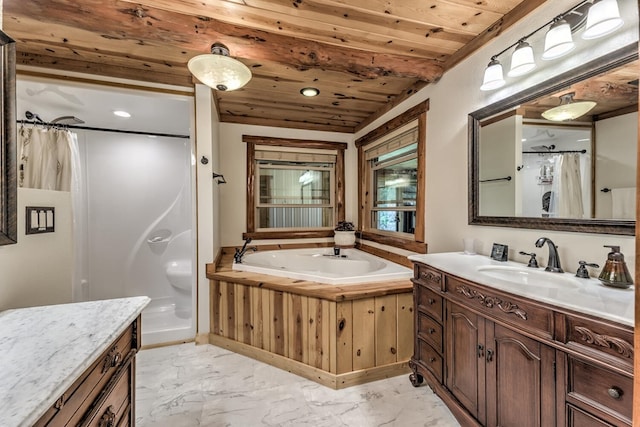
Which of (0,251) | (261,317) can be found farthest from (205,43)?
(261,317)

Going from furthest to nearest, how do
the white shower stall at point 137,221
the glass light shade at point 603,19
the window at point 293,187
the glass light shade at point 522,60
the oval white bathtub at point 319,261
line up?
1. the window at point 293,187
2. the white shower stall at point 137,221
3. the oval white bathtub at point 319,261
4. the glass light shade at point 522,60
5. the glass light shade at point 603,19

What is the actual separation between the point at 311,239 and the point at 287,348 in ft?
5.95

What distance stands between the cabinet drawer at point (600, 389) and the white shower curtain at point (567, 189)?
78 centimetres

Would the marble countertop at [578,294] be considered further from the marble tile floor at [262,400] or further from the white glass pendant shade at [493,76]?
the white glass pendant shade at [493,76]

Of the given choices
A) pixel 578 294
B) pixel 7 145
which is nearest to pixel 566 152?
pixel 578 294

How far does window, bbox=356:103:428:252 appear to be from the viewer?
2539mm

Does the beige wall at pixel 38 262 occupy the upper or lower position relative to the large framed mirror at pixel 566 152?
lower

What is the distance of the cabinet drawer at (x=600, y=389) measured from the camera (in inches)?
31.1

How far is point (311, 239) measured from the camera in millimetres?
3795

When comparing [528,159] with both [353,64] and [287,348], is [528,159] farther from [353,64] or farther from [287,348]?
[287,348]

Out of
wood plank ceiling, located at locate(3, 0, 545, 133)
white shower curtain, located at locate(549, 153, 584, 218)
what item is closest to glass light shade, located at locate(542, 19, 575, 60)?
wood plank ceiling, located at locate(3, 0, 545, 133)

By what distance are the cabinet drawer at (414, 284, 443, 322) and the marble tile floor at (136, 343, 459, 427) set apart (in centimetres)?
63

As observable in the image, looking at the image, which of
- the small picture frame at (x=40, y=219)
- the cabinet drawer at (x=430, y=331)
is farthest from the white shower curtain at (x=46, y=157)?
the cabinet drawer at (x=430, y=331)

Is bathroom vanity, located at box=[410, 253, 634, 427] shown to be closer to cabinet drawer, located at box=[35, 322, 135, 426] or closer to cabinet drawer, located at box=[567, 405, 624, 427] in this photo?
cabinet drawer, located at box=[567, 405, 624, 427]
